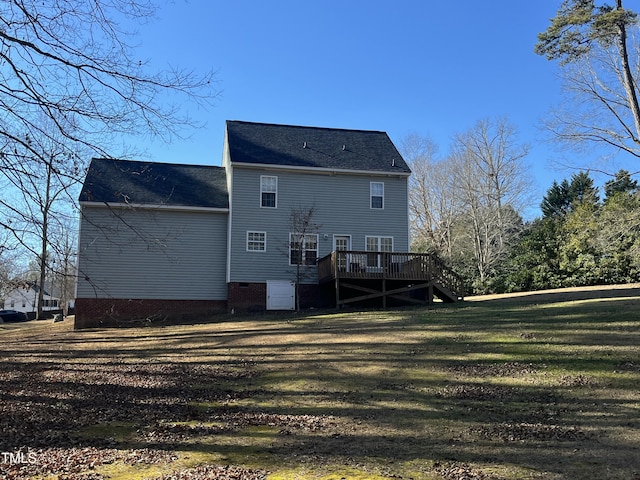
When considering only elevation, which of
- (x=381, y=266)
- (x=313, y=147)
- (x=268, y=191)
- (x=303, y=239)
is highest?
(x=313, y=147)

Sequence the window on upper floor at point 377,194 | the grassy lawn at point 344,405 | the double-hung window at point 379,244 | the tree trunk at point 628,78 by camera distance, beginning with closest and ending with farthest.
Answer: the grassy lawn at point 344,405 → the tree trunk at point 628,78 → the double-hung window at point 379,244 → the window on upper floor at point 377,194

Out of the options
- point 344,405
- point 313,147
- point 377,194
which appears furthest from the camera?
point 313,147

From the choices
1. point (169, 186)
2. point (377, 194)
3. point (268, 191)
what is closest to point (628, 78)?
point (377, 194)

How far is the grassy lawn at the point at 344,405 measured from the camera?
5.11 m

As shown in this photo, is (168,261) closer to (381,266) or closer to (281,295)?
(281,295)

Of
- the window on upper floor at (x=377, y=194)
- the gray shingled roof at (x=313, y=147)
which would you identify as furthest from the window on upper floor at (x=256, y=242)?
the window on upper floor at (x=377, y=194)

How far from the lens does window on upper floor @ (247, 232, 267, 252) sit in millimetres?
21766

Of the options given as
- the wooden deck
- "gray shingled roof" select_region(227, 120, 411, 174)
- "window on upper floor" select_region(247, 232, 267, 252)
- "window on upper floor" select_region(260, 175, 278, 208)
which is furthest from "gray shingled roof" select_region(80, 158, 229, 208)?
the wooden deck

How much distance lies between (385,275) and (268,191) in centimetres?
644

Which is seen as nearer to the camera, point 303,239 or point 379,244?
point 303,239

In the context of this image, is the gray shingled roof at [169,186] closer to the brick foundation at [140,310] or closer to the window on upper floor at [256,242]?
the window on upper floor at [256,242]

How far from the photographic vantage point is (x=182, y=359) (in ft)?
36.0

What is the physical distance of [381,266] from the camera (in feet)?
69.7

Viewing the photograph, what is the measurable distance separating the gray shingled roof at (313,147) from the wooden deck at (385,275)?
4465mm
